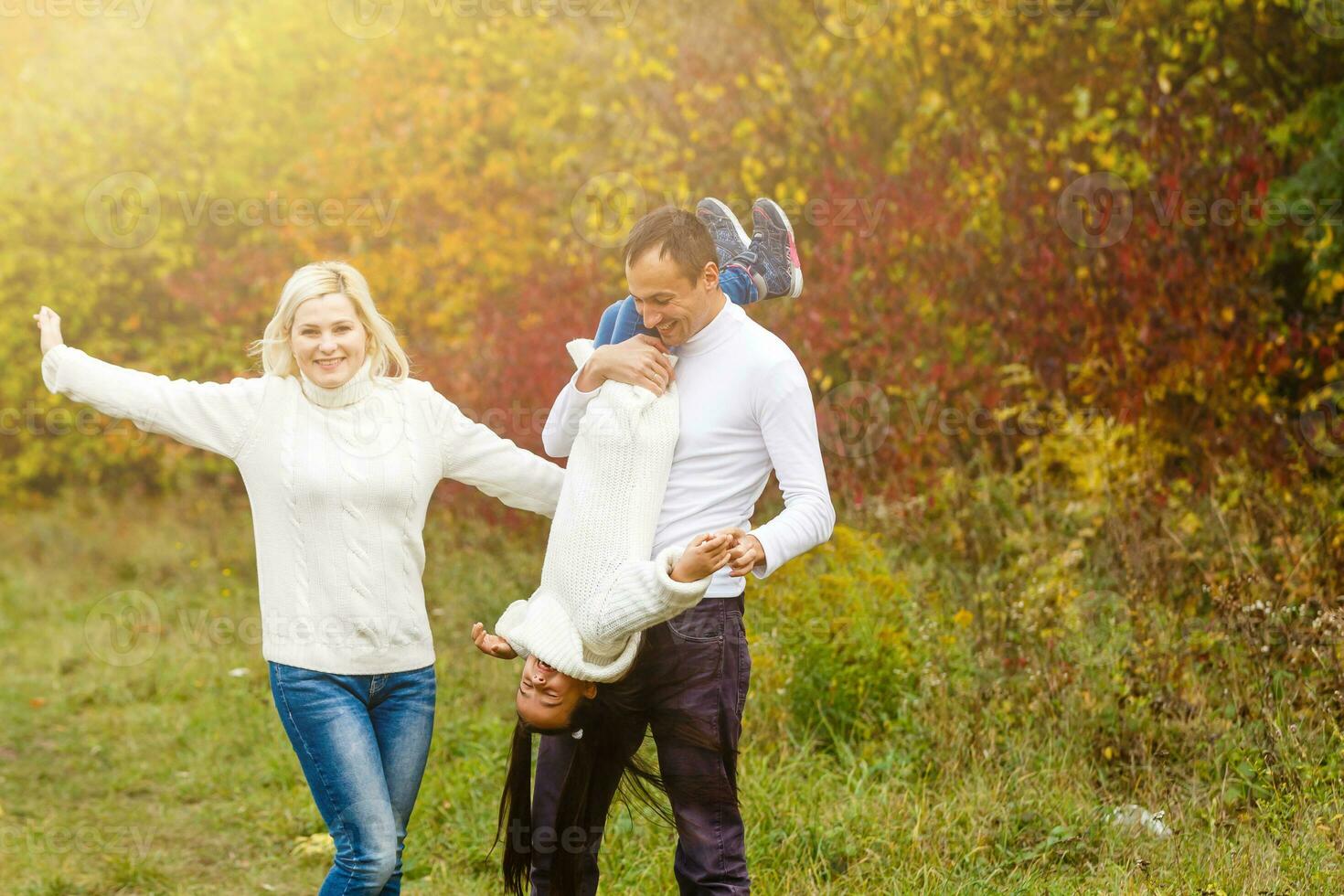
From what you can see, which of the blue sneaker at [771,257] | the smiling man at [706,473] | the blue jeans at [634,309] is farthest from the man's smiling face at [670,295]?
the blue sneaker at [771,257]

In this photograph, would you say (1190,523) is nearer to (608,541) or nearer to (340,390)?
(608,541)

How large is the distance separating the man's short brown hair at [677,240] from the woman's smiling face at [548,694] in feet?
3.15

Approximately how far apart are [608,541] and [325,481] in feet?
2.41

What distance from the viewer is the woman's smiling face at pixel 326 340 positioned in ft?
10.9

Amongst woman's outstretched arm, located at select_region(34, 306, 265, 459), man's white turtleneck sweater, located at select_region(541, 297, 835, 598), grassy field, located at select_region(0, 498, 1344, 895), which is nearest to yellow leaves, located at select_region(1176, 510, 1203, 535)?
grassy field, located at select_region(0, 498, 1344, 895)

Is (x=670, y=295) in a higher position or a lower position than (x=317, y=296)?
lower

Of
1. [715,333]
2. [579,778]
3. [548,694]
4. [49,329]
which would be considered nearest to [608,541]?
[548,694]

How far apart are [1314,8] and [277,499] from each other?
19.5 feet

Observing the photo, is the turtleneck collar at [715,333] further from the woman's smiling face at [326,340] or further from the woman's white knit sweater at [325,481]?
the woman's smiling face at [326,340]

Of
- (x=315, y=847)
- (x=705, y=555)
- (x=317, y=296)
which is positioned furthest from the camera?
(x=315, y=847)

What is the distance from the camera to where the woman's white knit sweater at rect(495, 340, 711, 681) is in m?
2.99

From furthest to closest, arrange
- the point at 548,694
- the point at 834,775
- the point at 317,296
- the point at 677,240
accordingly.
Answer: the point at 834,775 → the point at 317,296 → the point at 548,694 → the point at 677,240

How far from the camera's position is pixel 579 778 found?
3285 mm

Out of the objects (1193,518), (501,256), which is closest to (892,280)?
(1193,518)
